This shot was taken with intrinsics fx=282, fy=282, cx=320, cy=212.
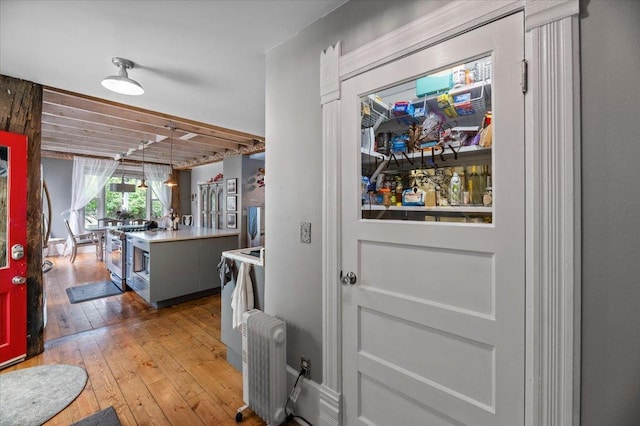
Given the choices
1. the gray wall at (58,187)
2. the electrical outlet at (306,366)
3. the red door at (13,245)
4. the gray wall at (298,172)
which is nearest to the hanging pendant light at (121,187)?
the gray wall at (58,187)

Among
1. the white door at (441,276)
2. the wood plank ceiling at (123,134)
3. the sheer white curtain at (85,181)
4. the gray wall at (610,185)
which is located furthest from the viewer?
the sheer white curtain at (85,181)

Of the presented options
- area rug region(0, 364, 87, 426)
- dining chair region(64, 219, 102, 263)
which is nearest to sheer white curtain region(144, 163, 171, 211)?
dining chair region(64, 219, 102, 263)

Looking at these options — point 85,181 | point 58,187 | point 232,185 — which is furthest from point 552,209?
point 58,187

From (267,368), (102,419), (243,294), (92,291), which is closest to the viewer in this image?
(267,368)

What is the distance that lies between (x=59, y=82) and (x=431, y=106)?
3140mm

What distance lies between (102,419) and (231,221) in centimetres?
478

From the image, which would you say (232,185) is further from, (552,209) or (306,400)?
(552,209)

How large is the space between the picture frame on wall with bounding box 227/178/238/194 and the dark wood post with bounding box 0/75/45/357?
11.9 feet

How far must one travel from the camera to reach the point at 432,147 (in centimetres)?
130

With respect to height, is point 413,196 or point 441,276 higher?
point 413,196

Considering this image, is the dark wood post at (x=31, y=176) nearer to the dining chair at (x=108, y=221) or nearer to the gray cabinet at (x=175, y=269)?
the gray cabinet at (x=175, y=269)

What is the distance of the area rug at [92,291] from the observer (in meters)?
3.99

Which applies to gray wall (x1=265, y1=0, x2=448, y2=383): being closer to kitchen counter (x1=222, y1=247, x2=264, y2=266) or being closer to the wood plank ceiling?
kitchen counter (x1=222, y1=247, x2=264, y2=266)

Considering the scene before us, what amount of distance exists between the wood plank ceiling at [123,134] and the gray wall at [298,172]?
233cm
